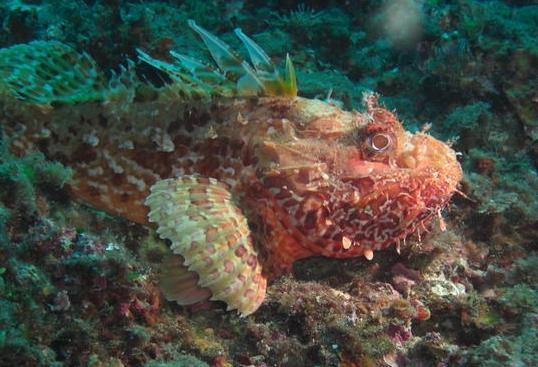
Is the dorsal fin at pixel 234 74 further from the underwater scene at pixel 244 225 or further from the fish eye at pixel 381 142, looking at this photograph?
the fish eye at pixel 381 142

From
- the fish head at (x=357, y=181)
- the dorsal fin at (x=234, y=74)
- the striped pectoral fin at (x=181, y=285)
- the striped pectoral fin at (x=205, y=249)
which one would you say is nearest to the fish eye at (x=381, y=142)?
the fish head at (x=357, y=181)

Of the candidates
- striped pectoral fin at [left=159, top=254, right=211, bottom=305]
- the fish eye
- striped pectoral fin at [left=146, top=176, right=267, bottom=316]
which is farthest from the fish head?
striped pectoral fin at [left=159, top=254, right=211, bottom=305]

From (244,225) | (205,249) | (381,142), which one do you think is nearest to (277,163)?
(244,225)

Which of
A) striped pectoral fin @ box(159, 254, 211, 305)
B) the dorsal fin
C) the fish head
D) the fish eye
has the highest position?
the dorsal fin

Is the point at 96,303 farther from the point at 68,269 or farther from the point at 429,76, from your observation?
the point at 429,76

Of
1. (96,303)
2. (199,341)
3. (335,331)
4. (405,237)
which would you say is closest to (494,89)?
(405,237)

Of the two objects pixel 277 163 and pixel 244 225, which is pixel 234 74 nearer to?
pixel 277 163

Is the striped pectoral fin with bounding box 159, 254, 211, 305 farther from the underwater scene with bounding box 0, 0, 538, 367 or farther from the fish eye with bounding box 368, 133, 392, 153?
the fish eye with bounding box 368, 133, 392, 153
